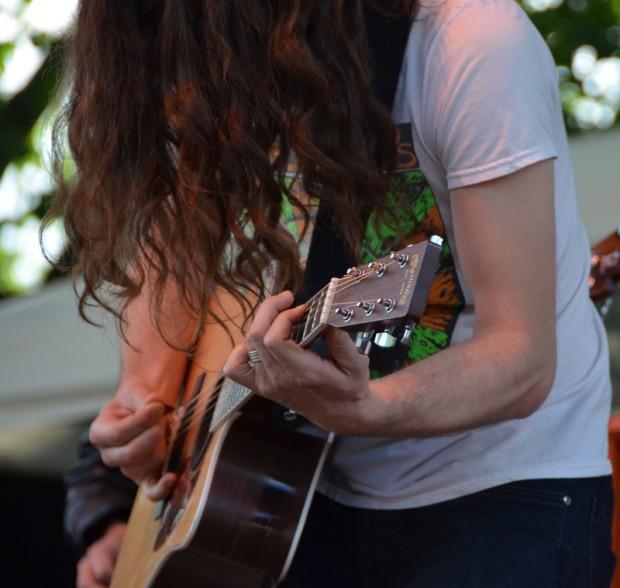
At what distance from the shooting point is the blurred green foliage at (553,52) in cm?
556

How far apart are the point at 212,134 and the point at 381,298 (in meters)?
0.50

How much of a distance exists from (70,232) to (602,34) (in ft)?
14.1

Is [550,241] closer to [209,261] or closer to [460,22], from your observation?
[460,22]

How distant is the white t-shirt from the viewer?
1634mm

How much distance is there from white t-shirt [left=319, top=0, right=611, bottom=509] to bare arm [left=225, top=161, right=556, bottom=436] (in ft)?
0.15

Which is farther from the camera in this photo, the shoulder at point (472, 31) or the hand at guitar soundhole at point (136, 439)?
the hand at guitar soundhole at point (136, 439)

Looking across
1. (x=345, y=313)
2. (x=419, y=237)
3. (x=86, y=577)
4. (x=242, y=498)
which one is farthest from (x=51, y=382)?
(x=345, y=313)

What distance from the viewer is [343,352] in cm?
146

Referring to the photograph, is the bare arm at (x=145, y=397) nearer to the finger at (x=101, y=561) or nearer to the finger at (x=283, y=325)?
the finger at (x=101, y=561)

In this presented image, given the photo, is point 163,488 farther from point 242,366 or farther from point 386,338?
point 386,338

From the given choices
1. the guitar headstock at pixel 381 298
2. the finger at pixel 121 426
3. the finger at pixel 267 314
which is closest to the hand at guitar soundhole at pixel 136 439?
the finger at pixel 121 426

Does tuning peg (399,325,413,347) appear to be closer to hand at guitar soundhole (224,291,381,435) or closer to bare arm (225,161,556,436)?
hand at guitar soundhole (224,291,381,435)

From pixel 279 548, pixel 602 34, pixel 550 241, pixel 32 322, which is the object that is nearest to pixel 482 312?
pixel 550 241

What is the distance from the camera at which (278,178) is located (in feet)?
5.81
